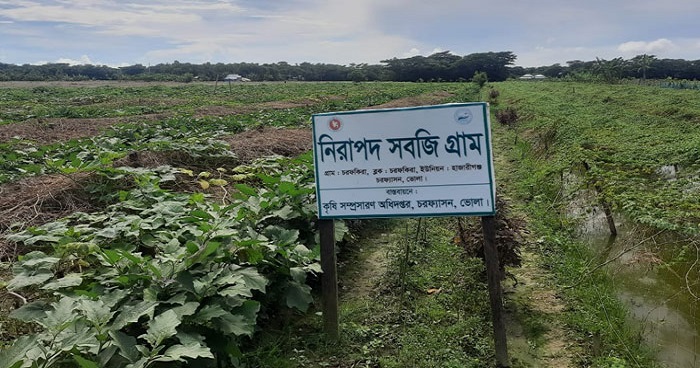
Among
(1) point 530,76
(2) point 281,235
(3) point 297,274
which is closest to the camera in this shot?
(3) point 297,274

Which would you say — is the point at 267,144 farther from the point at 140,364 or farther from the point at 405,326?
the point at 140,364

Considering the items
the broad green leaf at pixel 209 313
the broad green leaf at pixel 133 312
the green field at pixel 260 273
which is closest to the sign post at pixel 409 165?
the green field at pixel 260 273

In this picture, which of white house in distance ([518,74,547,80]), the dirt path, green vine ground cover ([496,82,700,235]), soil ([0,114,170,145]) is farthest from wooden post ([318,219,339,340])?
white house in distance ([518,74,547,80])

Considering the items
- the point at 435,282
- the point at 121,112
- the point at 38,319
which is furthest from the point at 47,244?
the point at 121,112

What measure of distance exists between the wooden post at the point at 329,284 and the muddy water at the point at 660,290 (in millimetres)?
2390

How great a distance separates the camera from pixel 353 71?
7481cm

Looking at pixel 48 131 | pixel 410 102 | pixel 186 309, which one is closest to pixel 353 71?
pixel 410 102

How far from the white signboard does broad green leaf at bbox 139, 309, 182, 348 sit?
1.46m

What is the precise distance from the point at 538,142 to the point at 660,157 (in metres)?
5.72

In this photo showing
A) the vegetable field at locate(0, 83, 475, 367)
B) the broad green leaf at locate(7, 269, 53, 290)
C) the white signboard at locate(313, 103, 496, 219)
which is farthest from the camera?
the white signboard at locate(313, 103, 496, 219)

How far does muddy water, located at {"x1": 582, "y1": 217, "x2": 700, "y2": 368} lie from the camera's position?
3.96 m

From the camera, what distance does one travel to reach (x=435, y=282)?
4828mm

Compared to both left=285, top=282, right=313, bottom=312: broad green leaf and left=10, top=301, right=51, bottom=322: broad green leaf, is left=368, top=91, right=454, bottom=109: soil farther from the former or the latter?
left=10, top=301, right=51, bottom=322: broad green leaf

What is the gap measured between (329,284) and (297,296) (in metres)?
0.32
